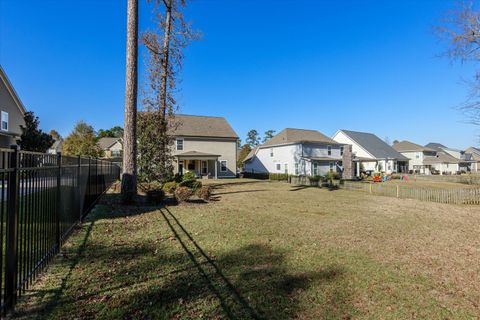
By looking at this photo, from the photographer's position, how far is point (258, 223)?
310 inches

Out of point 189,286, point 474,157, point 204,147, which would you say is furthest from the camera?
point 474,157

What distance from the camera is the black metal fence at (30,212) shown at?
2.82m

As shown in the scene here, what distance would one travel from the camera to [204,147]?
108 ft

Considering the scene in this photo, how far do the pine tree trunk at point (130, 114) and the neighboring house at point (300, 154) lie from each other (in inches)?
1004

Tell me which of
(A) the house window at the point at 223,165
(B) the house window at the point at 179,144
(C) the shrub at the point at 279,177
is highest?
(B) the house window at the point at 179,144

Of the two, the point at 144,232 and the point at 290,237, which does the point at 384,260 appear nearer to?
the point at 290,237

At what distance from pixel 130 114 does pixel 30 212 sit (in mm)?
7160

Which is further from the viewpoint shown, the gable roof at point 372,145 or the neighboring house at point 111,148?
the neighboring house at point 111,148

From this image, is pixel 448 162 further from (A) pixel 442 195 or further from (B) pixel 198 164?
(B) pixel 198 164

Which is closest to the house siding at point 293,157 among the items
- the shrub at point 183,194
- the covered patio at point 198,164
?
the covered patio at point 198,164

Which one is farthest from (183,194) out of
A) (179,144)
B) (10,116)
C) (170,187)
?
(10,116)

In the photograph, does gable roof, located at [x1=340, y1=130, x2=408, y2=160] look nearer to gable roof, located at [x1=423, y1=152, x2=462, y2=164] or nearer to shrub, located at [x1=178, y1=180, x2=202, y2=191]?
gable roof, located at [x1=423, y1=152, x2=462, y2=164]

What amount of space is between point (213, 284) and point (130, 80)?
29.4ft

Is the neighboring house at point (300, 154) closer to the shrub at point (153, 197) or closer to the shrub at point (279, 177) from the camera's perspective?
the shrub at point (279, 177)
